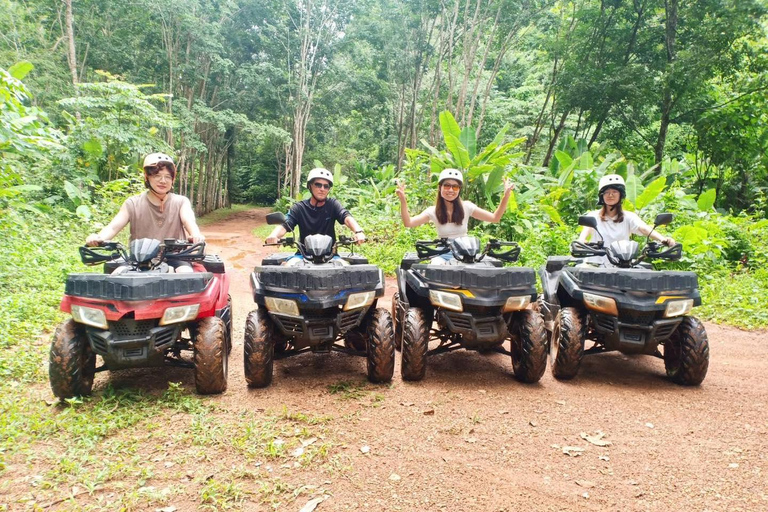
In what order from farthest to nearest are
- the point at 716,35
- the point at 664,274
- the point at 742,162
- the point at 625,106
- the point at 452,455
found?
1. the point at 625,106
2. the point at 742,162
3. the point at 716,35
4. the point at 664,274
5. the point at 452,455

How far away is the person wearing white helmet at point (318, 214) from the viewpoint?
13.5 feet

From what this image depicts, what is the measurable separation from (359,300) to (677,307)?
2407 mm

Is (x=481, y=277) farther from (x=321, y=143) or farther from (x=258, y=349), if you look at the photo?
(x=321, y=143)

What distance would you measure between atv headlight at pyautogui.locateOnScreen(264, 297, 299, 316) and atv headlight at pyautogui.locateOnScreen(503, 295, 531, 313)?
5.08ft

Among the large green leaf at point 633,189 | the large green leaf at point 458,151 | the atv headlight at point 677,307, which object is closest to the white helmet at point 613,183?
the atv headlight at point 677,307

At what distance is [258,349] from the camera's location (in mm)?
3418

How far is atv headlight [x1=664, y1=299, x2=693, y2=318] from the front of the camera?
138 inches

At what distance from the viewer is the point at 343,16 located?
2095cm

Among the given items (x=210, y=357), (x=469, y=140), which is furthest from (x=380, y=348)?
(x=469, y=140)

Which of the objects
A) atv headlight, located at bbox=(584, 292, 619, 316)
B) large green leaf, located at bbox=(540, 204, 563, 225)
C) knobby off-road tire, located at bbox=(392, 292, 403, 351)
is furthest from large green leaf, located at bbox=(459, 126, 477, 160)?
atv headlight, located at bbox=(584, 292, 619, 316)

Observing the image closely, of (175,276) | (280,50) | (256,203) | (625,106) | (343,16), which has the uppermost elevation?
(343,16)

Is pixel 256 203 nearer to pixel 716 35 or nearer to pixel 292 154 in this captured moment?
pixel 292 154

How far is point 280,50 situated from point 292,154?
4965 mm

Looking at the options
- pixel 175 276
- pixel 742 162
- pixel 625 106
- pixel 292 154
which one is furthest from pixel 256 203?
pixel 175 276
